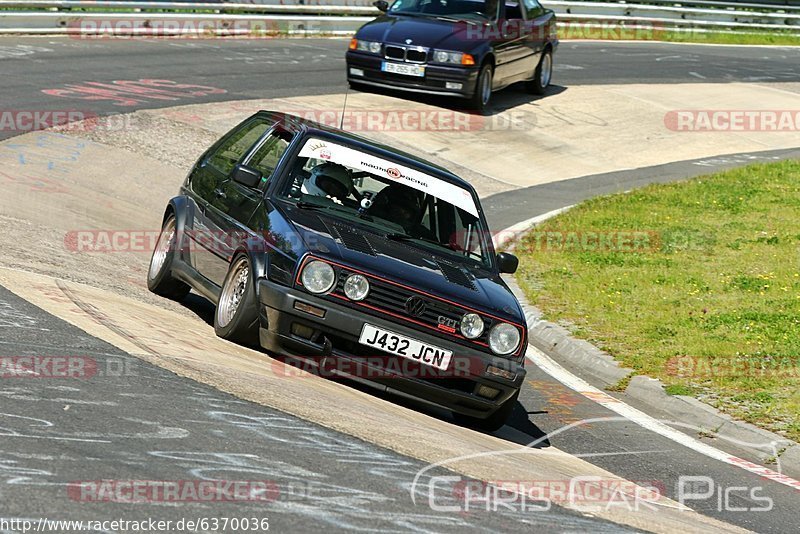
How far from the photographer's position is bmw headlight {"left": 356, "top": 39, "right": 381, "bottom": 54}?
20031 millimetres

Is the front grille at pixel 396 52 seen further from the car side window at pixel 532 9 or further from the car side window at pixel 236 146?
the car side window at pixel 236 146

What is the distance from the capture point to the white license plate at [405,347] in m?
7.59

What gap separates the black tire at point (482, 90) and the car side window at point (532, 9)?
1912mm

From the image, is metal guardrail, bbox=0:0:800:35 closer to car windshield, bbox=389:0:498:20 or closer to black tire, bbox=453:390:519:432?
car windshield, bbox=389:0:498:20

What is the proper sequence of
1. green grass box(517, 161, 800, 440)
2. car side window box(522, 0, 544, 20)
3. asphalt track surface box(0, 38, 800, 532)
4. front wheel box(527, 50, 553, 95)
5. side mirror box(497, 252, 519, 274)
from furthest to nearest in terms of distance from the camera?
front wheel box(527, 50, 553, 95)
car side window box(522, 0, 544, 20)
green grass box(517, 161, 800, 440)
side mirror box(497, 252, 519, 274)
asphalt track surface box(0, 38, 800, 532)

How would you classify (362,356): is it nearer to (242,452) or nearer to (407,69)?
(242,452)

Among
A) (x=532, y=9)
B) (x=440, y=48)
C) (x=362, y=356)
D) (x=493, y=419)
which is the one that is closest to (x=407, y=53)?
(x=440, y=48)

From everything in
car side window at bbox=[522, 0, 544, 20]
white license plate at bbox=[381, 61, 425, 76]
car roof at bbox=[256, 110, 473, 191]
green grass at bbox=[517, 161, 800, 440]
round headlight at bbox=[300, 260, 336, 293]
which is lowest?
green grass at bbox=[517, 161, 800, 440]

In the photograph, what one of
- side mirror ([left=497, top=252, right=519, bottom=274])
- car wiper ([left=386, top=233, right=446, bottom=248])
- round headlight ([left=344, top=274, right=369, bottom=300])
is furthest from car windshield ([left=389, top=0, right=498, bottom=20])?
round headlight ([left=344, top=274, right=369, bottom=300])

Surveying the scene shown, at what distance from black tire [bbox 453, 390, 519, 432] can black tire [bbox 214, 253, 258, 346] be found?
1435 mm

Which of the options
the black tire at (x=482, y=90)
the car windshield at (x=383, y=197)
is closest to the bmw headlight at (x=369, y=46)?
the black tire at (x=482, y=90)

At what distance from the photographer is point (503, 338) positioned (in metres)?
7.85

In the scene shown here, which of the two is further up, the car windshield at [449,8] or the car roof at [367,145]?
the car windshield at [449,8]

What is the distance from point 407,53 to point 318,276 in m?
12.8
